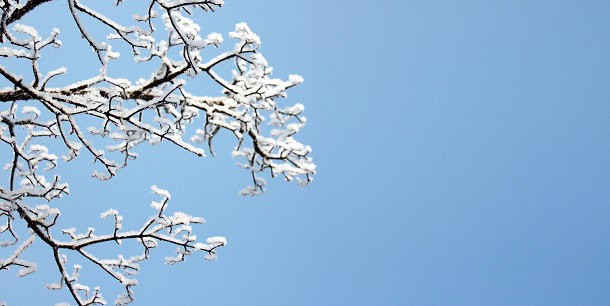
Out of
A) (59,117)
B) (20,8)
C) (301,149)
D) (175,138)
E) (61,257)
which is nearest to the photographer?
(20,8)

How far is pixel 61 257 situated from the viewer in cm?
374

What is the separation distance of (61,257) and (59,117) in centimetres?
118

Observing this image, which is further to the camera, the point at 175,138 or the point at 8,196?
the point at 175,138

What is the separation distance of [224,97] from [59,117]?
47.9 inches

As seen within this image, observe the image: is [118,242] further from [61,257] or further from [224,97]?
[224,97]

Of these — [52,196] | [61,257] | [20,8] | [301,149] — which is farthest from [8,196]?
[301,149]

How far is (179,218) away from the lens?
370cm

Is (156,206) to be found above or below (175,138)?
below

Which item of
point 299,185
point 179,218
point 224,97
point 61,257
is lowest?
point 61,257

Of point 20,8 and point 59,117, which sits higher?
point 20,8

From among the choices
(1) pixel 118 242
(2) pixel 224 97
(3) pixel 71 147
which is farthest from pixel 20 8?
(1) pixel 118 242

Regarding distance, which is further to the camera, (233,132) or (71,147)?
(233,132)

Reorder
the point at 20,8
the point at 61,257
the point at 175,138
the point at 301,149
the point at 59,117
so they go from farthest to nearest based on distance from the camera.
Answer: the point at 301,149
the point at 61,257
the point at 175,138
the point at 59,117
the point at 20,8

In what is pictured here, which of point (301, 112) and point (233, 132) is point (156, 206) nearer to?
point (233, 132)
